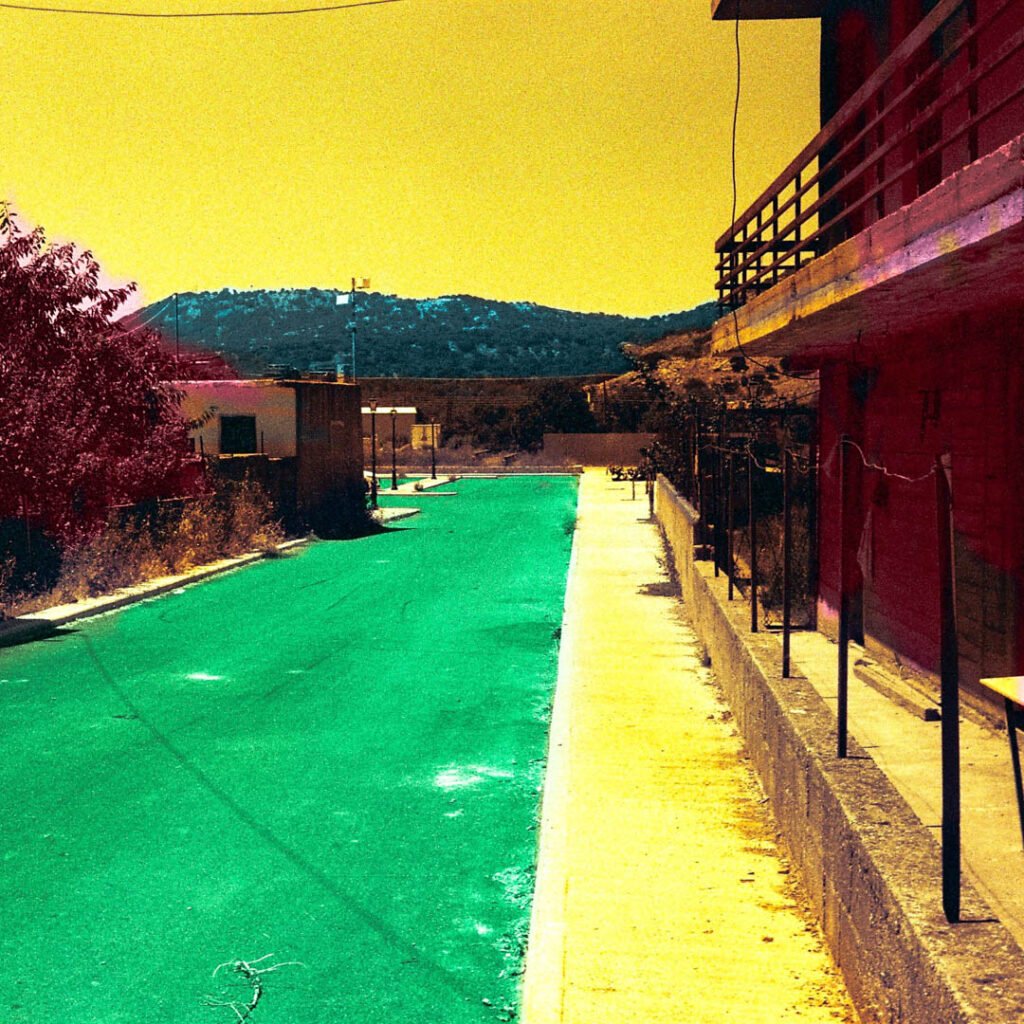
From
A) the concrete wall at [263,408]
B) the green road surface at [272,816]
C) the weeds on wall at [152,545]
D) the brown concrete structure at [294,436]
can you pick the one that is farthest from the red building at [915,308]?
the concrete wall at [263,408]

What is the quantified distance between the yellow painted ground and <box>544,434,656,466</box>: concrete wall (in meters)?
59.8

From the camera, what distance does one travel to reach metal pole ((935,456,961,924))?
4.10m

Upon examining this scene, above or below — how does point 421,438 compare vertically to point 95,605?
above

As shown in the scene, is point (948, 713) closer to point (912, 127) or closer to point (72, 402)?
point (912, 127)

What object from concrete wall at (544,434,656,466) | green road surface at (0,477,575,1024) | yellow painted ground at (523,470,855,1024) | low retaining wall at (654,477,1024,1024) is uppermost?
concrete wall at (544,434,656,466)

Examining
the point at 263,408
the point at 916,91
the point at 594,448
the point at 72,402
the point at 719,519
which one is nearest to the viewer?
the point at 916,91

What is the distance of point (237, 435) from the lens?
35.5 m

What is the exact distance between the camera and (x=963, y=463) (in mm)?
9484

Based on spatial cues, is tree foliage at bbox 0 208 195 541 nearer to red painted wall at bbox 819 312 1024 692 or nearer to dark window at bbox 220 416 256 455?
dark window at bbox 220 416 256 455

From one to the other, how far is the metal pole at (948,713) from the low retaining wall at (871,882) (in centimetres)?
14

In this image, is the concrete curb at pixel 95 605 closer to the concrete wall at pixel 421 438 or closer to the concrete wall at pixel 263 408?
the concrete wall at pixel 263 408

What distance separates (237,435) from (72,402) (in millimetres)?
12536

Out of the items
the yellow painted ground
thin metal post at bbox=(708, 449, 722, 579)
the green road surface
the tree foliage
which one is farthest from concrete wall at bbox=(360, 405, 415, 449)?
the yellow painted ground

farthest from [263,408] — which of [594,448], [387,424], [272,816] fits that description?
[387,424]
